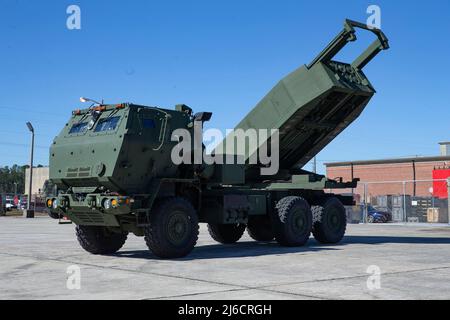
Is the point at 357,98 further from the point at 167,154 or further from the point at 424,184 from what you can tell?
the point at 424,184

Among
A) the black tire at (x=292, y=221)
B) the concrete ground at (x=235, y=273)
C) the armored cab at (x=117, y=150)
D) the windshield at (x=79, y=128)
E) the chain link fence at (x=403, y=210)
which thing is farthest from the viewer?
the chain link fence at (x=403, y=210)

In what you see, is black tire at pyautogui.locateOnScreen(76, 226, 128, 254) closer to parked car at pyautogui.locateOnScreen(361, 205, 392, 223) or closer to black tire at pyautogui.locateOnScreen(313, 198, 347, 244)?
black tire at pyautogui.locateOnScreen(313, 198, 347, 244)

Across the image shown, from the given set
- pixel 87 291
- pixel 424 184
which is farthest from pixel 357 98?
pixel 424 184

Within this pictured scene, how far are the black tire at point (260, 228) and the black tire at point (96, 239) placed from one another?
3.66 metres

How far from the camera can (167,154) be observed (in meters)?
11.5

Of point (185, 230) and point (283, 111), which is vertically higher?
point (283, 111)

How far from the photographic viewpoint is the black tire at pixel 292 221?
13648mm

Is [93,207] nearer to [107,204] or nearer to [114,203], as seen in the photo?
[107,204]

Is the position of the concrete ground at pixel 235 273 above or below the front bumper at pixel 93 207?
below

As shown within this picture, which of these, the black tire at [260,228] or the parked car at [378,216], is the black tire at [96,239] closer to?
the black tire at [260,228]

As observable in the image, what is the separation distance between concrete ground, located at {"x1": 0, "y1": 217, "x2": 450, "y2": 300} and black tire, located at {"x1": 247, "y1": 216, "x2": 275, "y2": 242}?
1177mm

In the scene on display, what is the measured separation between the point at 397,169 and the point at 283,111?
4897 cm

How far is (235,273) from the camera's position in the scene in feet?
29.1

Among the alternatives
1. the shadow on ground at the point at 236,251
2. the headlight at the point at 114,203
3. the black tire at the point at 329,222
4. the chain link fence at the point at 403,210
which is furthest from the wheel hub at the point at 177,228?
the chain link fence at the point at 403,210
